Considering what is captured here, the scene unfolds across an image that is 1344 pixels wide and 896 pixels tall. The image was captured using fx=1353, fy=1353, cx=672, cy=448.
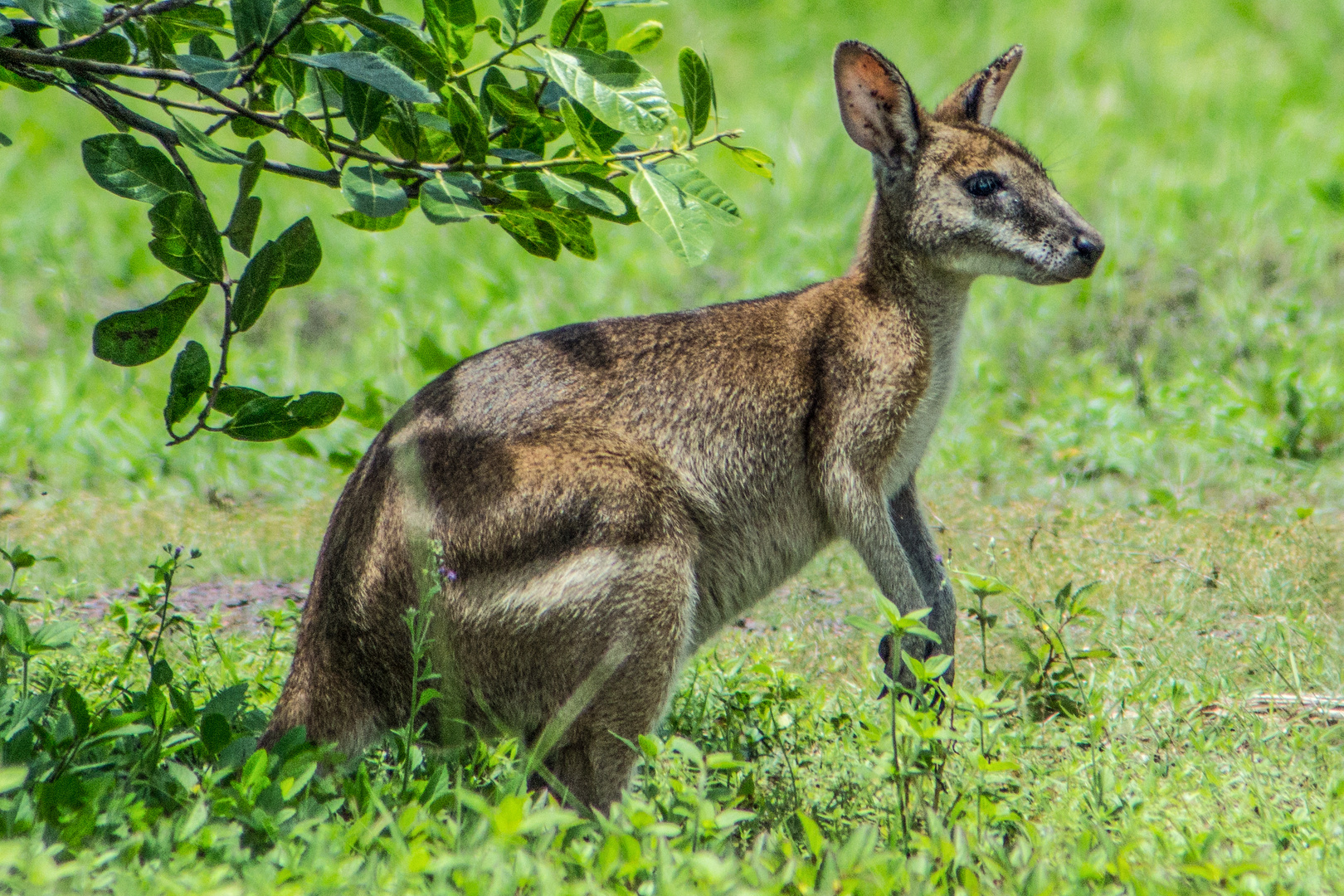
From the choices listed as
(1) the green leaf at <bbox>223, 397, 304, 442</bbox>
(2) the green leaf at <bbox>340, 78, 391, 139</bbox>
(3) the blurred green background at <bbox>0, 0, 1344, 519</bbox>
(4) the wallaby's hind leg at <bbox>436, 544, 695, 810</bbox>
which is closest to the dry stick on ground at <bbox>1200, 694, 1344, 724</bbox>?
(4) the wallaby's hind leg at <bbox>436, 544, 695, 810</bbox>

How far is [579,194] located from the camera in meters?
3.03

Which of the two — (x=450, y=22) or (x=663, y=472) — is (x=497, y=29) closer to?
(x=450, y=22)

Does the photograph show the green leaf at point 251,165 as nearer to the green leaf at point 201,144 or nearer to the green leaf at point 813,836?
the green leaf at point 201,144

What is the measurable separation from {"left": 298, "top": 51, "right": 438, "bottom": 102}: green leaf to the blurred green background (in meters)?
2.42

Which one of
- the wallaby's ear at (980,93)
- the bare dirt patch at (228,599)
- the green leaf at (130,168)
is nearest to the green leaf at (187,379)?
the green leaf at (130,168)

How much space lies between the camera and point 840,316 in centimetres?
408

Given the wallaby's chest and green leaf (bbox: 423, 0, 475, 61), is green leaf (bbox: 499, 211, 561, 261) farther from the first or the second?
the wallaby's chest

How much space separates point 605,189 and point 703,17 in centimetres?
851

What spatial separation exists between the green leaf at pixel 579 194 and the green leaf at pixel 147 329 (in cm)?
81

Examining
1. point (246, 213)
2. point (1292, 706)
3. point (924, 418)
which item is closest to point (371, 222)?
point (246, 213)

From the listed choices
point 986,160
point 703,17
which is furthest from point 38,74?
point 703,17

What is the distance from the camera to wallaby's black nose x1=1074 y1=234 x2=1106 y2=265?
13.3 feet

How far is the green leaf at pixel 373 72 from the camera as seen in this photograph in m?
2.78

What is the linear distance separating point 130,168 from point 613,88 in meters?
1.08
